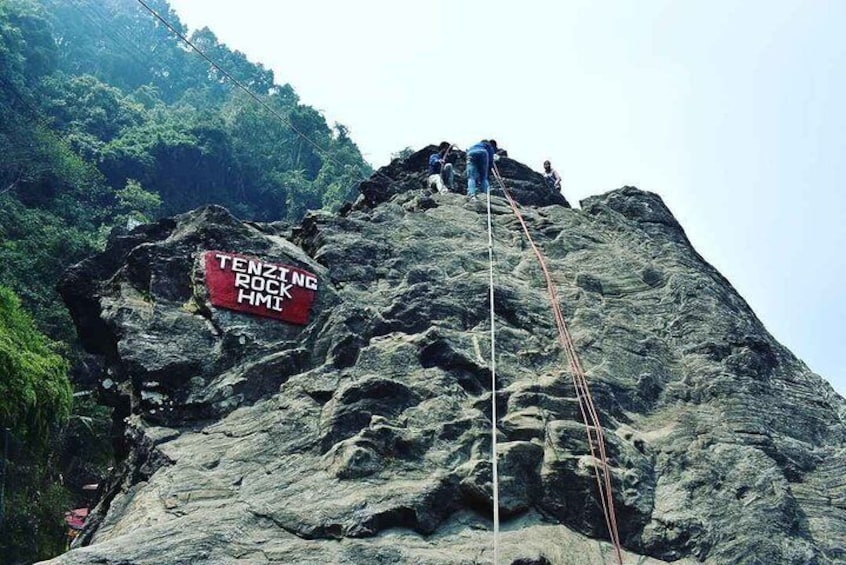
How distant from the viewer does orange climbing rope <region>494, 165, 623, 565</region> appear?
22.5ft

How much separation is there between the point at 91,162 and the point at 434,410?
35969 mm

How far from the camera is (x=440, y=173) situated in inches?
554

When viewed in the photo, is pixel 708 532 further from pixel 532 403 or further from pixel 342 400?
pixel 342 400

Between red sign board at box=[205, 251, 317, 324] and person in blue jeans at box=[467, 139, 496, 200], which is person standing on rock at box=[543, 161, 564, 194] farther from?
red sign board at box=[205, 251, 317, 324]

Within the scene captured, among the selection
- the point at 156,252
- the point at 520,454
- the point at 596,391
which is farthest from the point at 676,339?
the point at 156,252

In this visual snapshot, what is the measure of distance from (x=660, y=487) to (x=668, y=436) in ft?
2.20

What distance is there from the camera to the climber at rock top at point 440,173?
13.7 meters

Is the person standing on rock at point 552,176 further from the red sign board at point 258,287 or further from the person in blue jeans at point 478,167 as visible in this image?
the red sign board at point 258,287

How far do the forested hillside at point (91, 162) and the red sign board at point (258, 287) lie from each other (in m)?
4.81

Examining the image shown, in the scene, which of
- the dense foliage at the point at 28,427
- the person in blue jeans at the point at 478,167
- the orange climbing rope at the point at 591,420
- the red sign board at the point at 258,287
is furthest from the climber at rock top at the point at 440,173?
the dense foliage at the point at 28,427

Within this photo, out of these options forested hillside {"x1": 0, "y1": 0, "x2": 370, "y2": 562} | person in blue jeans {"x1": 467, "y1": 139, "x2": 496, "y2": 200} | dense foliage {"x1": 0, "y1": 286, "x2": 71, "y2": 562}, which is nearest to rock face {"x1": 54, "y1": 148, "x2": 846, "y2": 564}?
person in blue jeans {"x1": 467, "y1": 139, "x2": 496, "y2": 200}

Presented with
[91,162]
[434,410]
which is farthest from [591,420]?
[91,162]

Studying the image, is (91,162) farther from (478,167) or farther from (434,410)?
(434,410)

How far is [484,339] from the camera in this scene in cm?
869
